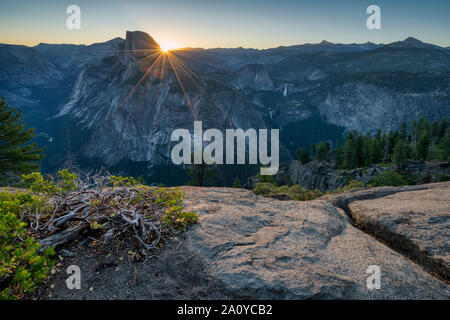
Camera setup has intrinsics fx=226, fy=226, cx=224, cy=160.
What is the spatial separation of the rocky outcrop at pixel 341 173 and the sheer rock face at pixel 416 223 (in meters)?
Result: 67.8

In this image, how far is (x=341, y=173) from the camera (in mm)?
79438

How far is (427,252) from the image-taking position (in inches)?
246

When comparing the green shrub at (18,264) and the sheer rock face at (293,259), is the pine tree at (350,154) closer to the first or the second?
the sheer rock face at (293,259)

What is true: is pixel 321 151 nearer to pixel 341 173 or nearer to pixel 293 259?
pixel 341 173

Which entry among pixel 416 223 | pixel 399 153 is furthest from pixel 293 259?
pixel 399 153

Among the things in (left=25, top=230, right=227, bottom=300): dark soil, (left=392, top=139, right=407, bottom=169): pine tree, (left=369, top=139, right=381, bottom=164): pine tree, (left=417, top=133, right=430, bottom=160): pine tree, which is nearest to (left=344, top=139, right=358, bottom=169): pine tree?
(left=369, top=139, right=381, bottom=164): pine tree

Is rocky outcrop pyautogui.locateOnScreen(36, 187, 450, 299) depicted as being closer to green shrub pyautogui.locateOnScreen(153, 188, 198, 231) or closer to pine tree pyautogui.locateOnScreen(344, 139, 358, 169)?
green shrub pyautogui.locateOnScreen(153, 188, 198, 231)

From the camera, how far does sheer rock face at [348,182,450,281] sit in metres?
6.18

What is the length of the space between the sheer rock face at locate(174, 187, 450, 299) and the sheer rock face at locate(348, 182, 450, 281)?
67 cm

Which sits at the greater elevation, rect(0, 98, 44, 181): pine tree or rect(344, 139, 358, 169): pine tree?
rect(0, 98, 44, 181): pine tree

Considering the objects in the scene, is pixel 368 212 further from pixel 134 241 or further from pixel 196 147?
pixel 196 147

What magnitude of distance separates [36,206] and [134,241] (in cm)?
269

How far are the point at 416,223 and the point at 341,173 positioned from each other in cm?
8006
